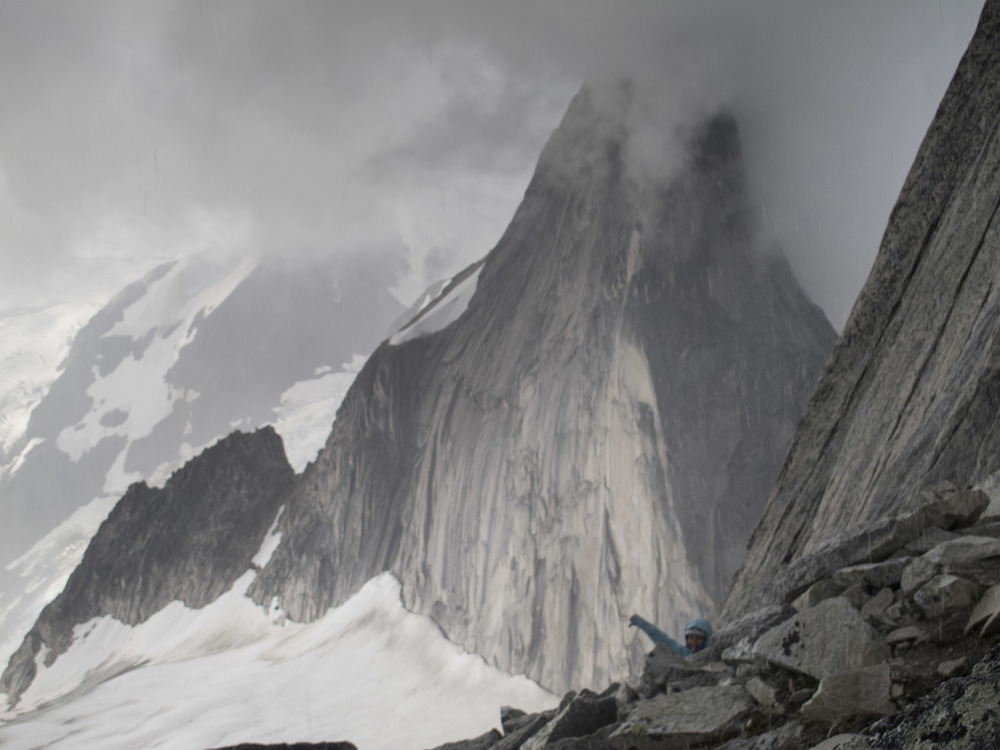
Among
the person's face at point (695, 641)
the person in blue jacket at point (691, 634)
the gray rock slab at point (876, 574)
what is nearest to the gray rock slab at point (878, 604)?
the gray rock slab at point (876, 574)

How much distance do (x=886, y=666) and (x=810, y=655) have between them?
2.43 feet

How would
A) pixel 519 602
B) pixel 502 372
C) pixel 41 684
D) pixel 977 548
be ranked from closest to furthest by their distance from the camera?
pixel 977 548 < pixel 519 602 < pixel 502 372 < pixel 41 684

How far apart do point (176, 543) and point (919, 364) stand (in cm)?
8478

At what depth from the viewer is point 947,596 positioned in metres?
4.09

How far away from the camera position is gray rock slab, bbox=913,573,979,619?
13.3ft

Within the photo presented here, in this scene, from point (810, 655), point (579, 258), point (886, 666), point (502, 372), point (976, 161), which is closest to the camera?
point (886, 666)

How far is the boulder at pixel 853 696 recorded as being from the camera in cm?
389

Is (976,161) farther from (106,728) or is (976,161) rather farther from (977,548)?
(106,728)

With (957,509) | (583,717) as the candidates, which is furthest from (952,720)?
(583,717)

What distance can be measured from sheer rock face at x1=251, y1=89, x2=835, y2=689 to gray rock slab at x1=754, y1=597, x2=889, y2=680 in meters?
28.0

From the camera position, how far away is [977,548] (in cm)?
431

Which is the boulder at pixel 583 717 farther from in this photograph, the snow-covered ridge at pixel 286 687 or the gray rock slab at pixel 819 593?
the snow-covered ridge at pixel 286 687

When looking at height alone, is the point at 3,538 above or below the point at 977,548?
above

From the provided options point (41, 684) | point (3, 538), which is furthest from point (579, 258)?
point (3, 538)
